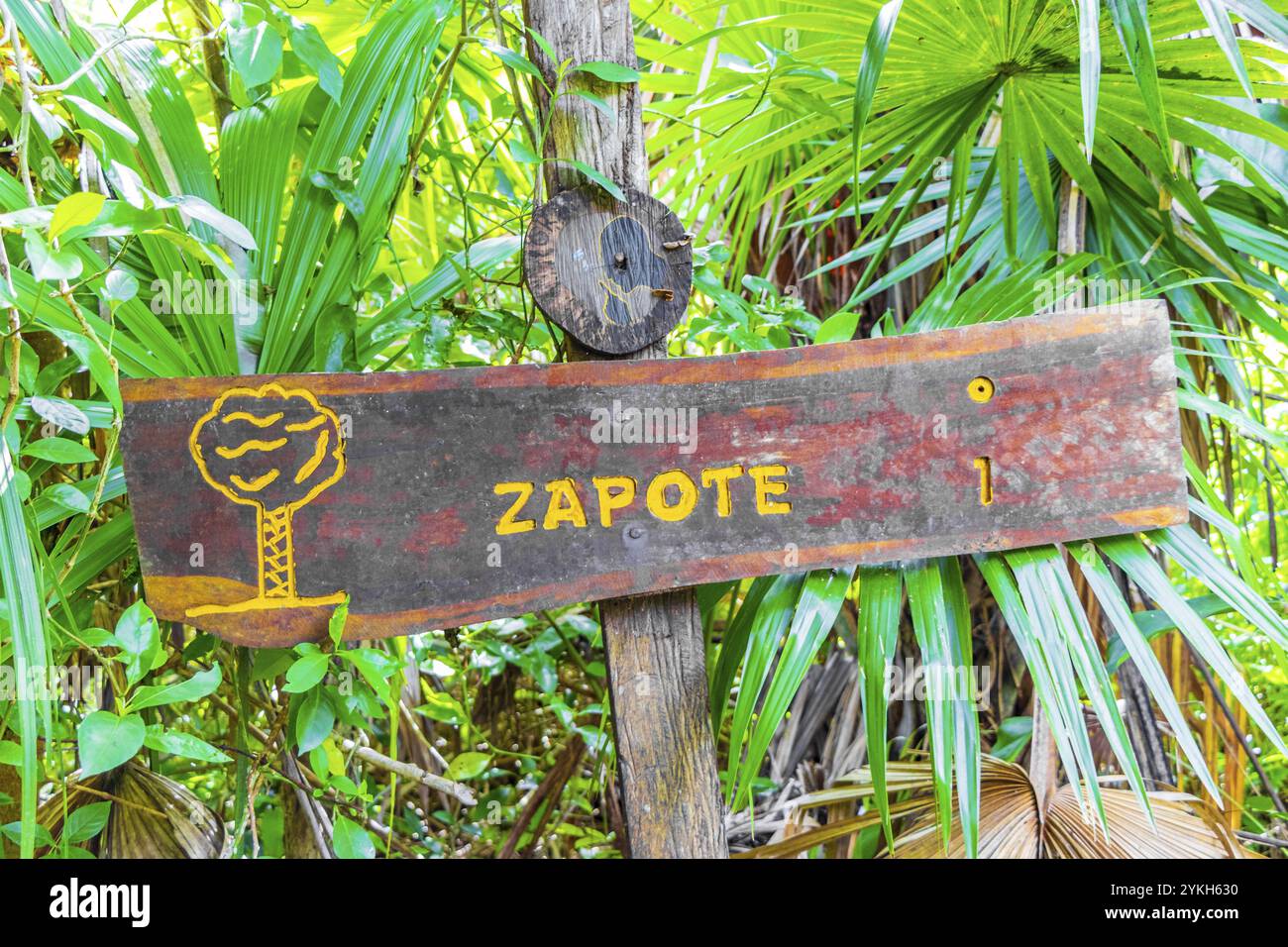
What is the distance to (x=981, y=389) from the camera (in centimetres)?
89

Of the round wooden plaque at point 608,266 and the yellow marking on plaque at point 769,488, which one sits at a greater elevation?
the round wooden plaque at point 608,266

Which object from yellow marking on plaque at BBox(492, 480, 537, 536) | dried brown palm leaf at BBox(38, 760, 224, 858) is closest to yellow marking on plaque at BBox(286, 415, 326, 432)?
yellow marking on plaque at BBox(492, 480, 537, 536)

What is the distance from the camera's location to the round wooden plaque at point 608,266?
876mm

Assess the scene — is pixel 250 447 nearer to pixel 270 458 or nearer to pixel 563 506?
pixel 270 458

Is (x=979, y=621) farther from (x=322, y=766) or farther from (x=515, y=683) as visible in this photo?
(x=322, y=766)

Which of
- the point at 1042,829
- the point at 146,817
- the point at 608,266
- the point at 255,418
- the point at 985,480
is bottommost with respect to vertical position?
the point at 1042,829

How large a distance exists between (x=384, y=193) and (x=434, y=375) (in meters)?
0.22

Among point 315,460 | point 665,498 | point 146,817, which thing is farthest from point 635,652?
point 146,817

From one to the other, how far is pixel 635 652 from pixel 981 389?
0.40m

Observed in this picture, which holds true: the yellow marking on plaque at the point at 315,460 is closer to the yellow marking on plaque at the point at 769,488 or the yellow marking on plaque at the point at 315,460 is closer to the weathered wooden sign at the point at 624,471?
the weathered wooden sign at the point at 624,471

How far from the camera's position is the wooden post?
90 cm

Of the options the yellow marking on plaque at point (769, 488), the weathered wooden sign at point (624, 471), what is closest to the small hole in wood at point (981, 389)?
the weathered wooden sign at point (624, 471)

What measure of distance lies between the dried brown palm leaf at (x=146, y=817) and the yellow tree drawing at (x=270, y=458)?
1.03 feet

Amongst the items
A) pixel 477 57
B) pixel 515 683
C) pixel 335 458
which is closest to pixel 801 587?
pixel 335 458
